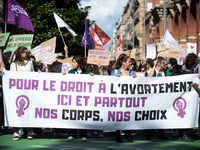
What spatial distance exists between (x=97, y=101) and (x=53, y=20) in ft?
69.0

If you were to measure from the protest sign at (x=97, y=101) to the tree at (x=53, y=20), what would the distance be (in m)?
19.0

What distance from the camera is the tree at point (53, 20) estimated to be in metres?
27.6

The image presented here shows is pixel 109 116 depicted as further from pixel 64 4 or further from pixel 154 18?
pixel 154 18

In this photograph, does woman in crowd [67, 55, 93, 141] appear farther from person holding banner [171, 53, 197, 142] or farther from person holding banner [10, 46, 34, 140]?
person holding banner [171, 53, 197, 142]

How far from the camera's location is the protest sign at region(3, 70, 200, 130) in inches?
316

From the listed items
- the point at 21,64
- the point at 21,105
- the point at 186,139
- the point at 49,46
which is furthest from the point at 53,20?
the point at 186,139

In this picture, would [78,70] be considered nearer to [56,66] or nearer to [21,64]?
[21,64]

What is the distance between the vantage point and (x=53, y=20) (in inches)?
1120

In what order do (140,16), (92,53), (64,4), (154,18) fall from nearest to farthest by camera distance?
(92,53) < (64,4) < (154,18) < (140,16)

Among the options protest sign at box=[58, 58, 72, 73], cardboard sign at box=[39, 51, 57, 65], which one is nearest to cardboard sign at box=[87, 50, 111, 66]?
protest sign at box=[58, 58, 72, 73]

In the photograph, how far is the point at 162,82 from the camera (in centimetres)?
821

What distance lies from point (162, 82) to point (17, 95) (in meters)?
2.86

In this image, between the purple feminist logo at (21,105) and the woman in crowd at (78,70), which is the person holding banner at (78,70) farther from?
the purple feminist logo at (21,105)

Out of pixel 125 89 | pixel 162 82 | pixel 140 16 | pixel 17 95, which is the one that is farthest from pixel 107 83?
pixel 140 16
